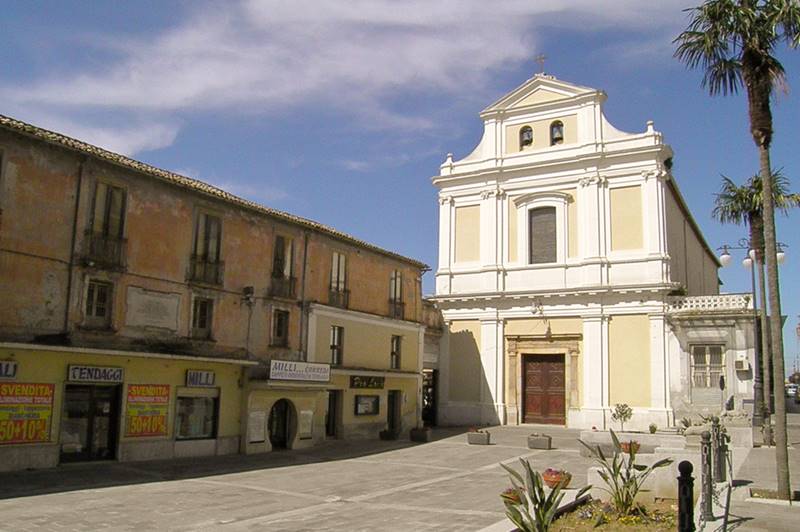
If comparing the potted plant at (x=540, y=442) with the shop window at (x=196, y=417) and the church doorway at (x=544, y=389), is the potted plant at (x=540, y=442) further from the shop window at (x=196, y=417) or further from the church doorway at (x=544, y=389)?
the shop window at (x=196, y=417)

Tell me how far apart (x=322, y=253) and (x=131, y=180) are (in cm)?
890

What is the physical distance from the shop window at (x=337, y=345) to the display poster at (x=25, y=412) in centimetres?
1181

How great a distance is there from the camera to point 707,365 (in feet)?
105

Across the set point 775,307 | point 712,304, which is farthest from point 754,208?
point 775,307

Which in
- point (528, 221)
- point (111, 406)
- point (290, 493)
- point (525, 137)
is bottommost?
point (290, 493)

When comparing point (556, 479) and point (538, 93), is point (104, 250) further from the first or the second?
point (538, 93)

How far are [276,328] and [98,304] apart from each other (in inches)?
285

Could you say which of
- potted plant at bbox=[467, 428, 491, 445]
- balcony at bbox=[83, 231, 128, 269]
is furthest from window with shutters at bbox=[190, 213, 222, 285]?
potted plant at bbox=[467, 428, 491, 445]

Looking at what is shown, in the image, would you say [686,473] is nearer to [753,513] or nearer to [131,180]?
Answer: [753,513]

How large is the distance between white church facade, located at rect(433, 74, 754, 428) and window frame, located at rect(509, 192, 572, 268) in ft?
0.20

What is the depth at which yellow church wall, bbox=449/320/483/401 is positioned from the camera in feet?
124

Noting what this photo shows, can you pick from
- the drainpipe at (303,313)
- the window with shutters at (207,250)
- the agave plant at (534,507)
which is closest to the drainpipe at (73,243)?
the window with shutters at (207,250)

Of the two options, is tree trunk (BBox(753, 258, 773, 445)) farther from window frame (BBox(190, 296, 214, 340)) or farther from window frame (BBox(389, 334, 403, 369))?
window frame (BBox(190, 296, 214, 340))

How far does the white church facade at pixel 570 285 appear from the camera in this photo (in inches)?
1275
